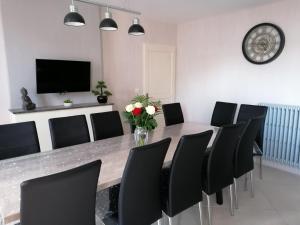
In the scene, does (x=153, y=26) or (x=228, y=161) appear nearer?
(x=228, y=161)

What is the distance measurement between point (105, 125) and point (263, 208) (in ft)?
6.61

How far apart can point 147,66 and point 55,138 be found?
2970mm

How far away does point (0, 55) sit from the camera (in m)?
3.21

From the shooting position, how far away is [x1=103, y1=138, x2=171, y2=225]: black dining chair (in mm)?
1469

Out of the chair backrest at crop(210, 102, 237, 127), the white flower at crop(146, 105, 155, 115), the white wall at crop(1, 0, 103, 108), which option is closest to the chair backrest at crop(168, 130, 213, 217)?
the white flower at crop(146, 105, 155, 115)

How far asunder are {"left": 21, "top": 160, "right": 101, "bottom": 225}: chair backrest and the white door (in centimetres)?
376

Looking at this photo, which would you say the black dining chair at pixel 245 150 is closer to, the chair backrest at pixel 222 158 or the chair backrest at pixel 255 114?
the chair backrest at pixel 222 158

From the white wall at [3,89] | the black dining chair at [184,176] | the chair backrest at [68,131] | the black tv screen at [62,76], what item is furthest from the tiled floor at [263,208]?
the white wall at [3,89]

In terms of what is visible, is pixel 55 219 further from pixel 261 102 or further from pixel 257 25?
pixel 257 25

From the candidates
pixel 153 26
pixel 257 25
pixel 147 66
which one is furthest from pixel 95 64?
pixel 257 25

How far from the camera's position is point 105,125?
277 centimetres

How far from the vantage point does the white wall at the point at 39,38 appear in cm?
326

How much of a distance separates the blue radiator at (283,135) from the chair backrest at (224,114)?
0.57 meters

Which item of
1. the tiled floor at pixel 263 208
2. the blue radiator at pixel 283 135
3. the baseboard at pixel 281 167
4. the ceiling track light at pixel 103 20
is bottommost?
the tiled floor at pixel 263 208
